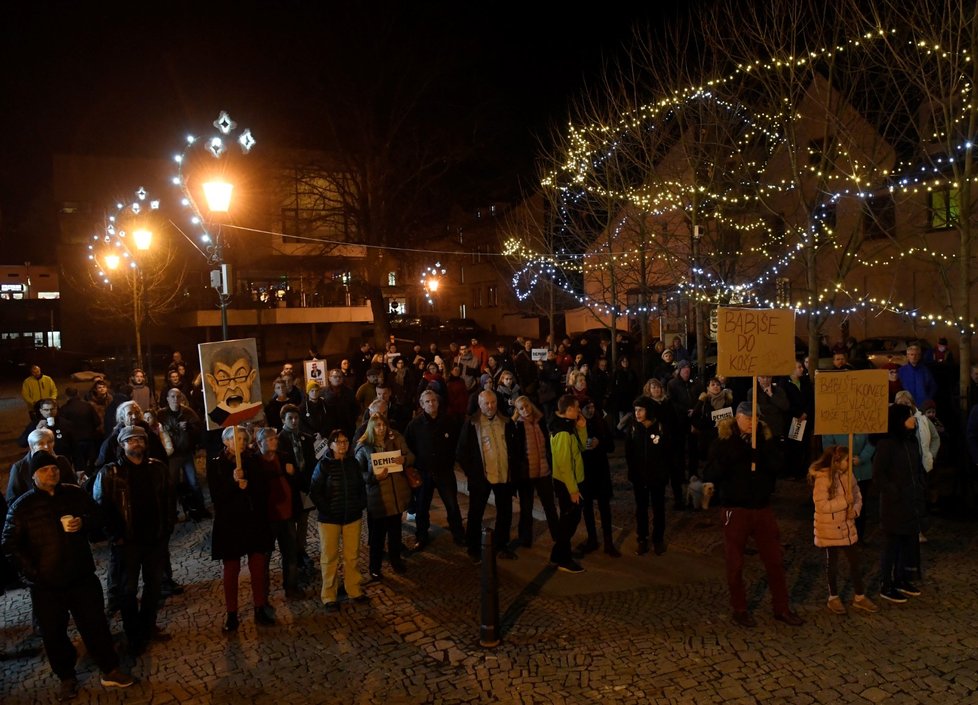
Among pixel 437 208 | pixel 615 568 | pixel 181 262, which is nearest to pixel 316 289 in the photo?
pixel 181 262

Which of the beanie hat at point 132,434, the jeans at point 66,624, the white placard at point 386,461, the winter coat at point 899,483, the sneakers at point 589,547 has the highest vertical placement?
the beanie hat at point 132,434

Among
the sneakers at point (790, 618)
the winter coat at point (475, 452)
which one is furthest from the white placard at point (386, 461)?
the sneakers at point (790, 618)

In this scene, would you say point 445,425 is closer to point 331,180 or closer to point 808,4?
point 808,4

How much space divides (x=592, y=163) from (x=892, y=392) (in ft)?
32.2

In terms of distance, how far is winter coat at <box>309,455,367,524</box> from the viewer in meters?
6.73

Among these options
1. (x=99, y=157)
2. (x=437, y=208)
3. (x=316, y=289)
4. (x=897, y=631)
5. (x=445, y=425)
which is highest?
(x=99, y=157)

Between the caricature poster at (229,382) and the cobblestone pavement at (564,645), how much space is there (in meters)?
1.75

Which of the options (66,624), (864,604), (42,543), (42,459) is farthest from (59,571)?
(864,604)

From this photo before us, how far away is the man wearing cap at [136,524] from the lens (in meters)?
5.92

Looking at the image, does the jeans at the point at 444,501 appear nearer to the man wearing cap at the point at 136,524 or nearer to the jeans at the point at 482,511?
the jeans at the point at 482,511

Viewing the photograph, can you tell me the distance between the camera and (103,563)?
8336mm

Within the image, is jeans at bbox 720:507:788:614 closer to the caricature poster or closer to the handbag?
the handbag

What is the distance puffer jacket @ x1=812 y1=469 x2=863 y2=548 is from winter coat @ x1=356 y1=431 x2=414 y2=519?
12.3 feet

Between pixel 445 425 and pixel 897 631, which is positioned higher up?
pixel 445 425
